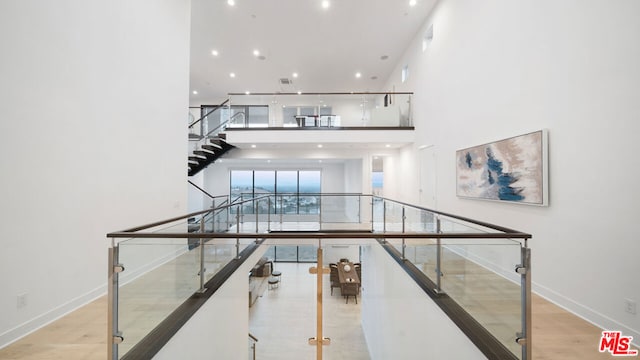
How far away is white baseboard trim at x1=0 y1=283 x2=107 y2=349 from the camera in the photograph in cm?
231

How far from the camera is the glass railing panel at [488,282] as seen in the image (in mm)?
2025

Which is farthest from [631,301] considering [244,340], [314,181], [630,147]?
[314,181]

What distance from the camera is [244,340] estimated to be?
443 centimetres

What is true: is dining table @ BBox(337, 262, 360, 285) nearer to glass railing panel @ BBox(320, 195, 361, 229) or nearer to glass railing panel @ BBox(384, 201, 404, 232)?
glass railing panel @ BBox(320, 195, 361, 229)

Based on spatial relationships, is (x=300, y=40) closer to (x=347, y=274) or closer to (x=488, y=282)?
(x=488, y=282)

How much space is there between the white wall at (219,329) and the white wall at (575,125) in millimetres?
4036

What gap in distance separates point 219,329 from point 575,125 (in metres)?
4.78

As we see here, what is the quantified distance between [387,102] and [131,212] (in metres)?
8.89

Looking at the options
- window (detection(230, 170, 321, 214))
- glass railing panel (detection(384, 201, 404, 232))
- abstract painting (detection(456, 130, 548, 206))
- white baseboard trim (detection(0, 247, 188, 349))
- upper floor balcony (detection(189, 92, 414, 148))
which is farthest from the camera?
window (detection(230, 170, 321, 214))

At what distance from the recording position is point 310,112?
899 cm

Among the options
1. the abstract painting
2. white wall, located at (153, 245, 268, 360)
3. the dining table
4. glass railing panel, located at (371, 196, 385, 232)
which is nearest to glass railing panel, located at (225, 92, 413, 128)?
glass railing panel, located at (371, 196, 385, 232)

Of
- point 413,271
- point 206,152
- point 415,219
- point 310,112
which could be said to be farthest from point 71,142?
point 310,112

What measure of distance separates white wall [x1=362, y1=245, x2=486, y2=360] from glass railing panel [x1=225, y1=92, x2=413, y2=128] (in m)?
4.22

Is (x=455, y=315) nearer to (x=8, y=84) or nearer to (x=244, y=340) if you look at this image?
(x=244, y=340)
